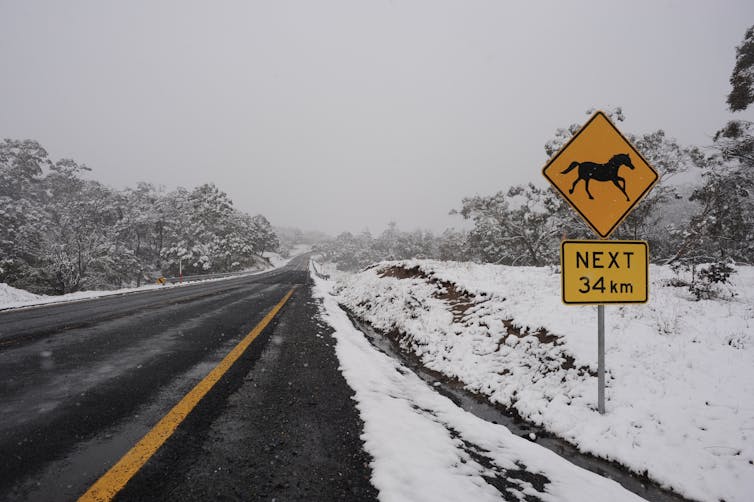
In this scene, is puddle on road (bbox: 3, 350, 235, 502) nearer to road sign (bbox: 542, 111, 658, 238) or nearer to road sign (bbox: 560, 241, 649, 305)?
road sign (bbox: 560, 241, 649, 305)

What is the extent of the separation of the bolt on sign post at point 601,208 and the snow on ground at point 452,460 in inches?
48.9

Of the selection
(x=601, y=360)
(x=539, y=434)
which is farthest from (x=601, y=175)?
(x=539, y=434)

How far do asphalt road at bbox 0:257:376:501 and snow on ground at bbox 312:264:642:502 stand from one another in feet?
0.61

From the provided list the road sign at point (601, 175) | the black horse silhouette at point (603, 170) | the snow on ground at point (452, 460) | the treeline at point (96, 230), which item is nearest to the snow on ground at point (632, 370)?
the snow on ground at point (452, 460)

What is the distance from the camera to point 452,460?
8.69ft

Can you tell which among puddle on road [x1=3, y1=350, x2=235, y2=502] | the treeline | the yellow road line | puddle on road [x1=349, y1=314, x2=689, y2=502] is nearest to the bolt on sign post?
puddle on road [x1=349, y1=314, x2=689, y2=502]

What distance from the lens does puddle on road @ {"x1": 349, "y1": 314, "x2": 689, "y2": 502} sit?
2787mm

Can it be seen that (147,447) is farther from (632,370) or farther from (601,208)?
(632,370)

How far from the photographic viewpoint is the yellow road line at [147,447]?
187cm

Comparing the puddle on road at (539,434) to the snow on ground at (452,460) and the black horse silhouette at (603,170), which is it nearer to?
the snow on ground at (452,460)

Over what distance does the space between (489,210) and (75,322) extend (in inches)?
899

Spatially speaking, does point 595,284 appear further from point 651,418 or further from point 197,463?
point 197,463

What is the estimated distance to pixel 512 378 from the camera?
463cm

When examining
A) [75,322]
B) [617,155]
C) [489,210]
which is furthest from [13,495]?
[489,210]
